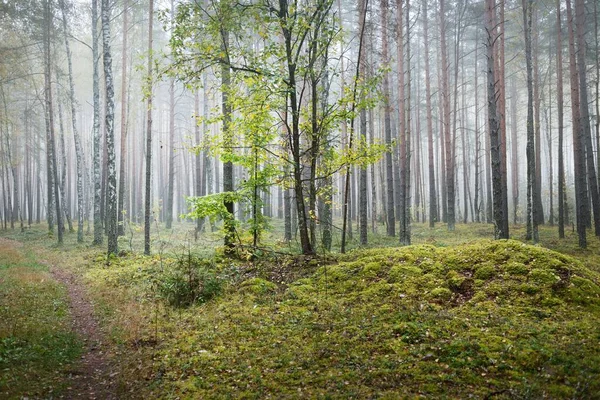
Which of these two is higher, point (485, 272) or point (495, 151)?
point (495, 151)

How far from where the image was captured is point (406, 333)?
16.8 feet

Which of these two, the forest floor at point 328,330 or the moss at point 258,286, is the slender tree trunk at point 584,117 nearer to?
the forest floor at point 328,330

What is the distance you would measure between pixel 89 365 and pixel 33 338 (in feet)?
4.92

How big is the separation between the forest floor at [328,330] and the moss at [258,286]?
37 mm

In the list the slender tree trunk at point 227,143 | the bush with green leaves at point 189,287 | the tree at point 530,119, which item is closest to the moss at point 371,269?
the bush with green leaves at point 189,287

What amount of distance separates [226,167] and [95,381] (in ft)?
23.7

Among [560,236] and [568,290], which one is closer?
[568,290]

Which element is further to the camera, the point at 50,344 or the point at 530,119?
the point at 530,119

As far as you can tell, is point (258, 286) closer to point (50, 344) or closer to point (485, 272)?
point (50, 344)

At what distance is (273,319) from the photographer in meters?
6.28

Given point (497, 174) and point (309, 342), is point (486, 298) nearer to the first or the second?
point (309, 342)

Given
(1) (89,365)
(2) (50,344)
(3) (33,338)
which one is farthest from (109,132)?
(1) (89,365)

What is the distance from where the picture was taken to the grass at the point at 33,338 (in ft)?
15.3

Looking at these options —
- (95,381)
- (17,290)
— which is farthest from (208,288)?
(17,290)
